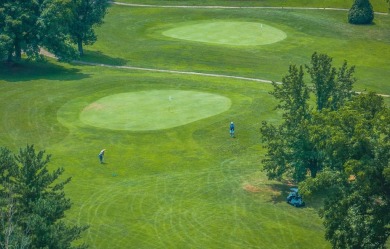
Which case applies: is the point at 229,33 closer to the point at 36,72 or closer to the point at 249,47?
the point at 249,47

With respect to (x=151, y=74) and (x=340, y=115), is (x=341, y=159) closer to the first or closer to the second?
(x=340, y=115)

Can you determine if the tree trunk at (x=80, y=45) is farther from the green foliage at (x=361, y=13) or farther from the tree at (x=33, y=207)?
the tree at (x=33, y=207)

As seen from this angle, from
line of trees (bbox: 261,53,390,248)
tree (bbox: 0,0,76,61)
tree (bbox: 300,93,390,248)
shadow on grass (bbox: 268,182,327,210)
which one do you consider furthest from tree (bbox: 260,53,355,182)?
tree (bbox: 0,0,76,61)

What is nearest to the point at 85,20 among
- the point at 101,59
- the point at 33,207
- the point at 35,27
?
the point at 101,59

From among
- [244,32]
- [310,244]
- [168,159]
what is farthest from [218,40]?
[310,244]

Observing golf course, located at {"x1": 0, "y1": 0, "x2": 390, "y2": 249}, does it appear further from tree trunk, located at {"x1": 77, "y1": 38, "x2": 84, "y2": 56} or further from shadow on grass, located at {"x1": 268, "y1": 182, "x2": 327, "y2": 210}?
tree trunk, located at {"x1": 77, "y1": 38, "x2": 84, "y2": 56}
